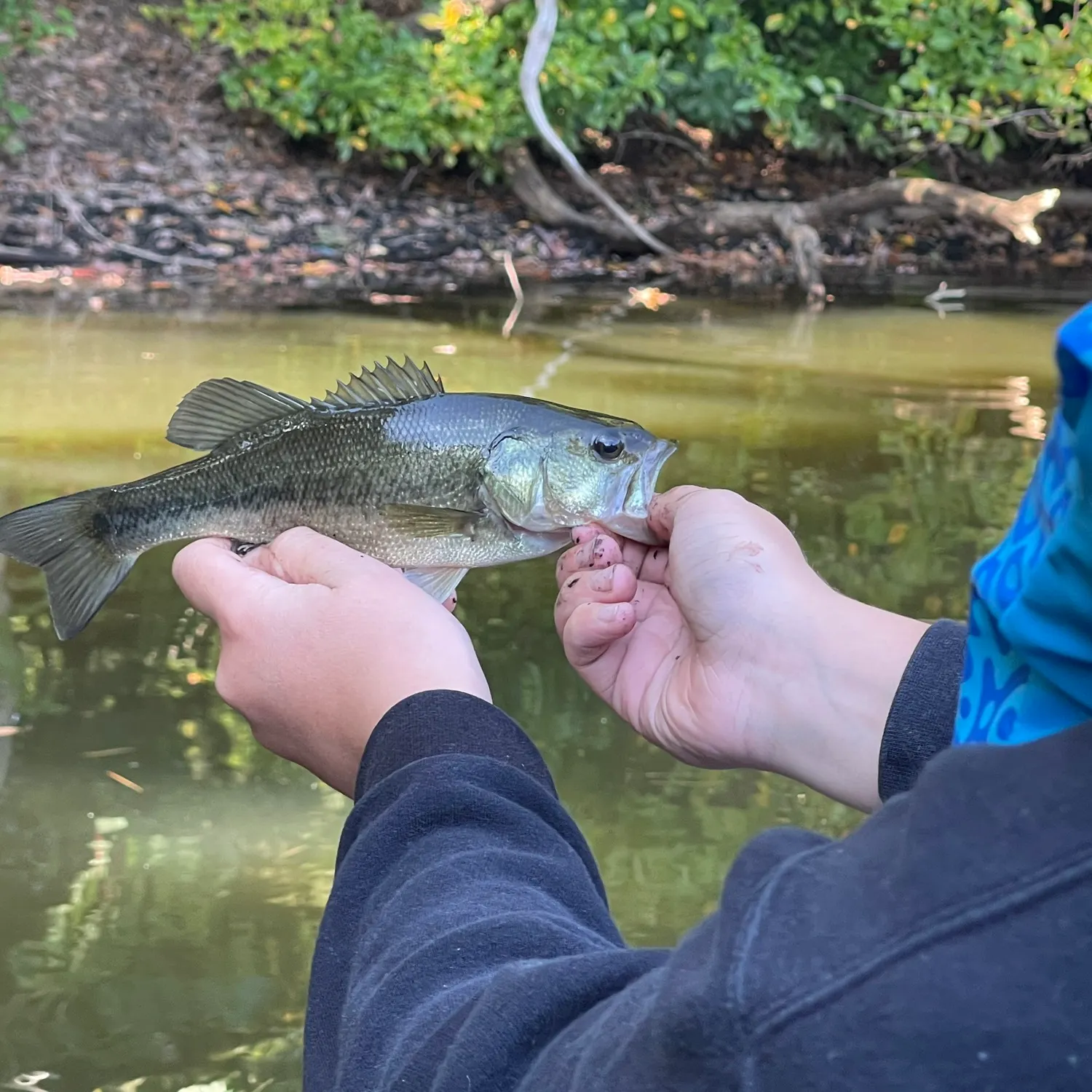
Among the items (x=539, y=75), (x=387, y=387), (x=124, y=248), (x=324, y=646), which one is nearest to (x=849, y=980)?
(x=324, y=646)

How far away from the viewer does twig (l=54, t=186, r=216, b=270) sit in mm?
8852

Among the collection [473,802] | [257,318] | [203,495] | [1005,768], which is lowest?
[257,318]

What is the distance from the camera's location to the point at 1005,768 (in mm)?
551

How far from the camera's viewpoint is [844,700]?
1572mm

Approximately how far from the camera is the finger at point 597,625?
1.63 meters

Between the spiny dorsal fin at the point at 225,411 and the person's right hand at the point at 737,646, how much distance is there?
1.50 feet

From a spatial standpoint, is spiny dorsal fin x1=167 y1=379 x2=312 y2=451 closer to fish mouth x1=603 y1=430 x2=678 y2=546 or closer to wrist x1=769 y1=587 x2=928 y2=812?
fish mouth x1=603 y1=430 x2=678 y2=546

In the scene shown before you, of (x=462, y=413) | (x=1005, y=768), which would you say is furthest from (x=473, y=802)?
(x=462, y=413)

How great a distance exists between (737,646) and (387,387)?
0.60 m

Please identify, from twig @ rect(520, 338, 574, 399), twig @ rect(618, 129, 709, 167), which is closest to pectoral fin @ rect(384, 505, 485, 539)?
twig @ rect(520, 338, 574, 399)

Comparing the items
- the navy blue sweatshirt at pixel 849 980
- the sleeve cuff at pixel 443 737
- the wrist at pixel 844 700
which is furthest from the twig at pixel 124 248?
the navy blue sweatshirt at pixel 849 980

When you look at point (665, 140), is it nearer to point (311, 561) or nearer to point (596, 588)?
point (596, 588)

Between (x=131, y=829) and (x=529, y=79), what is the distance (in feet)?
26.2

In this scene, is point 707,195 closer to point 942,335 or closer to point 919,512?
point 942,335
